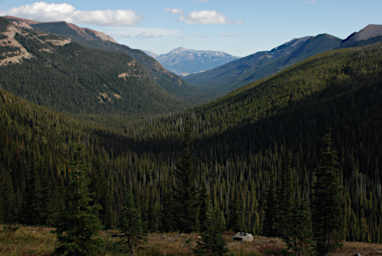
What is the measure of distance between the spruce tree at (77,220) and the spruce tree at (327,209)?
1165 inches

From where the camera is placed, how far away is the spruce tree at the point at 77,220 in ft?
63.7

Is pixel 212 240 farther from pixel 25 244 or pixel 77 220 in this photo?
pixel 25 244

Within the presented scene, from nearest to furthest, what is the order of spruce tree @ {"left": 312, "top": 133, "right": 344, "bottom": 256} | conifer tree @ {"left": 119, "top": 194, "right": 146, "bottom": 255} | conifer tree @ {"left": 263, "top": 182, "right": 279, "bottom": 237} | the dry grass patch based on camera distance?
the dry grass patch → conifer tree @ {"left": 119, "top": 194, "right": 146, "bottom": 255} → spruce tree @ {"left": 312, "top": 133, "right": 344, "bottom": 256} → conifer tree @ {"left": 263, "top": 182, "right": 279, "bottom": 237}

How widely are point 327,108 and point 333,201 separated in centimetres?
17543

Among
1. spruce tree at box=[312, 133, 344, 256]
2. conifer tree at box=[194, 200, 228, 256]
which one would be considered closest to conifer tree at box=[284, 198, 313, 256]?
spruce tree at box=[312, 133, 344, 256]

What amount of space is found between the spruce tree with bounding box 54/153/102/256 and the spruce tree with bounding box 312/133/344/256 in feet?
97.1

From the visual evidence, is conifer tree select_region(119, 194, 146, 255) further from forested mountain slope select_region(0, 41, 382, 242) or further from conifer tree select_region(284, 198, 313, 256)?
forested mountain slope select_region(0, 41, 382, 242)

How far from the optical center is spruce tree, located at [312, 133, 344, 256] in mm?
36594

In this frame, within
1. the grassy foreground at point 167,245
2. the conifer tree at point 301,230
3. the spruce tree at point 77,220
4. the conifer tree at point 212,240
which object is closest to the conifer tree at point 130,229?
the grassy foreground at point 167,245

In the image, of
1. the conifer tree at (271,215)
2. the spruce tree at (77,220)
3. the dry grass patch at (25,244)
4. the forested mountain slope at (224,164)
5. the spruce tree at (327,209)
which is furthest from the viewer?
the forested mountain slope at (224,164)

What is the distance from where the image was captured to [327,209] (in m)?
36.9

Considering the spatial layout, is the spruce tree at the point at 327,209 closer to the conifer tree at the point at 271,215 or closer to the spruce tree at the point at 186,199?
the spruce tree at the point at 186,199

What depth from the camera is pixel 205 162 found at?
174625 millimetres

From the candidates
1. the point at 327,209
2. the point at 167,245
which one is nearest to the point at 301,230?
the point at 327,209
